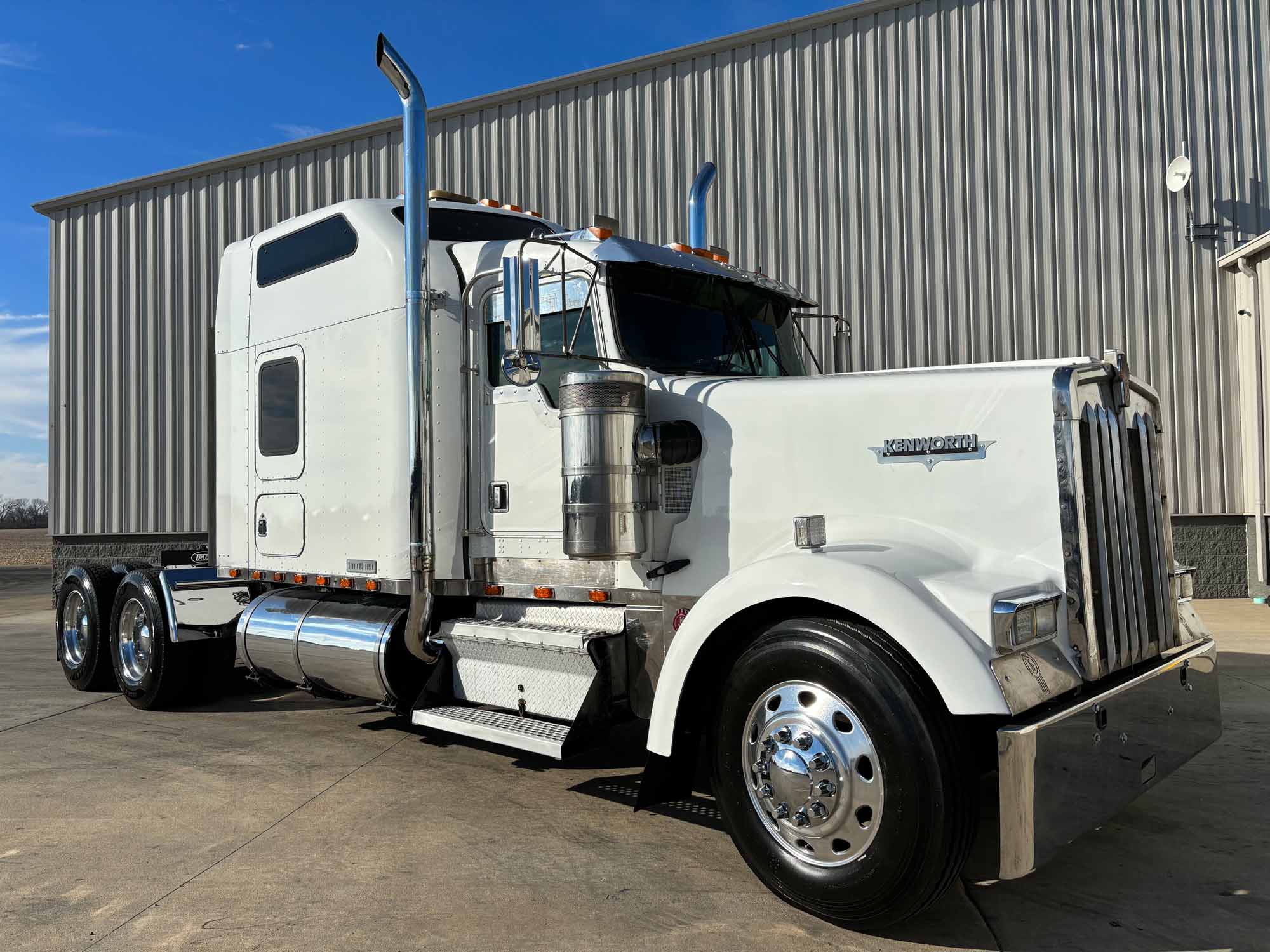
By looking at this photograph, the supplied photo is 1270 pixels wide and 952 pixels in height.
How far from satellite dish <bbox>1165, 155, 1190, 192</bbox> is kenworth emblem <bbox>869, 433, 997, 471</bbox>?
8989 millimetres

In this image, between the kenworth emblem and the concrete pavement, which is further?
the kenworth emblem

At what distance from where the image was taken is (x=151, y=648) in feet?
22.2

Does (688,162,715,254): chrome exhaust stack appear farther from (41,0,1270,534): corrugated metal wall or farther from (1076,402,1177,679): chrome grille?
(41,0,1270,534): corrugated metal wall

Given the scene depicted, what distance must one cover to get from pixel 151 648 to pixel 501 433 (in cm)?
357

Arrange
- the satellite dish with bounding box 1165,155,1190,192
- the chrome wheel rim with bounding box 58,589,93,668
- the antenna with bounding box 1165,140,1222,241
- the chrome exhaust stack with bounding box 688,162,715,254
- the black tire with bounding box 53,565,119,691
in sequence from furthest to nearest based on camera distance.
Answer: the antenna with bounding box 1165,140,1222,241 < the satellite dish with bounding box 1165,155,1190,192 < the chrome wheel rim with bounding box 58,589,93,668 < the black tire with bounding box 53,565,119,691 < the chrome exhaust stack with bounding box 688,162,715,254

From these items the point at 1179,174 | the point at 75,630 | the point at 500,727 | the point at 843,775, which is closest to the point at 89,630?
the point at 75,630

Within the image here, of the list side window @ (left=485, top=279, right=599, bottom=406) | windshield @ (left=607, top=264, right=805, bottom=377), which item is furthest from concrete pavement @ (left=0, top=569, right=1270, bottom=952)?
windshield @ (left=607, top=264, right=805, bottom=377)

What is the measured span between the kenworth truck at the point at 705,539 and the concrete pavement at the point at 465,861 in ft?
1.15

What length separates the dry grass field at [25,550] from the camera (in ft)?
95.0

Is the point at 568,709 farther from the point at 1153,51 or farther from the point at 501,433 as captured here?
the point at 1153,51

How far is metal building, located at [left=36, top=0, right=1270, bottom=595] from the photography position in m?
11.0

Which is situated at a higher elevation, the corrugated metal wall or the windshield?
the corrugated metal wall

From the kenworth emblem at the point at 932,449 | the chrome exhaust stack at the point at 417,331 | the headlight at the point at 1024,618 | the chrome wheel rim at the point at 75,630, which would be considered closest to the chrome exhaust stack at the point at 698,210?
the chrome exhaust stack at the point at 417,331

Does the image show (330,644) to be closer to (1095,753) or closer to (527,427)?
(527,427)
